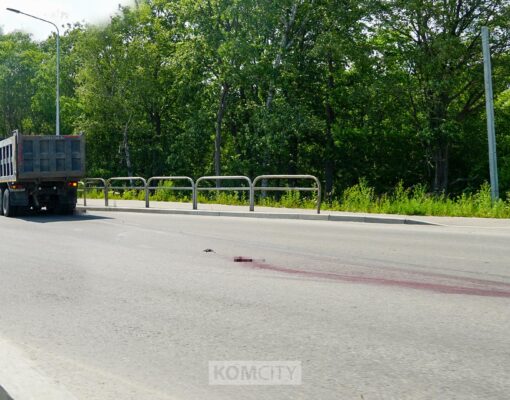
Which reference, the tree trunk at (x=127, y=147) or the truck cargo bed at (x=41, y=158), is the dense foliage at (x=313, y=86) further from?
the truck cargo bed at (x=41, y=158)

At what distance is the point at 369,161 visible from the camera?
39562 mm

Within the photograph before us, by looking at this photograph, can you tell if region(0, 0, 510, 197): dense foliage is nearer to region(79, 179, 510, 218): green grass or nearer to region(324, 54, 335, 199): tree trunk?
region(324, 54, 335, 199): tree trunk

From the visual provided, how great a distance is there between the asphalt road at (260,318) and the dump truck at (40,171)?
892 cm

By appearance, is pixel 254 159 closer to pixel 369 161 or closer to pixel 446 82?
pixel 369 161

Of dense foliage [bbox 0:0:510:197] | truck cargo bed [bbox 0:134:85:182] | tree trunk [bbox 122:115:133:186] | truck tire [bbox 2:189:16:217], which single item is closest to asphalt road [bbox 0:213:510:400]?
truck cargo bed [bbox 0:134:85:182]

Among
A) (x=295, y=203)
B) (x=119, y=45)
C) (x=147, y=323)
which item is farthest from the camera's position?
(x=119, y=45)

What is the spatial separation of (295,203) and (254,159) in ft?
50.5

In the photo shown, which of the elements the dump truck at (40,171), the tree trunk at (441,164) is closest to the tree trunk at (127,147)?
the tree trunk at (441,164)

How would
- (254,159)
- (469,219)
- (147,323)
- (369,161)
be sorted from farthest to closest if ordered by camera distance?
(369,161), (254,159), (469,219), (147,323)

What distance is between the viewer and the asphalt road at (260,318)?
4098 mm

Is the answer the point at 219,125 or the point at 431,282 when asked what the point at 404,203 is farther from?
the point at 219,125

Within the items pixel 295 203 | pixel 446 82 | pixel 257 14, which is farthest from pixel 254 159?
pixel 295 203

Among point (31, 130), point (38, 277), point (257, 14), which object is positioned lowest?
point (38, 277)

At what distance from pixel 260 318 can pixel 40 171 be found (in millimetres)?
16022
